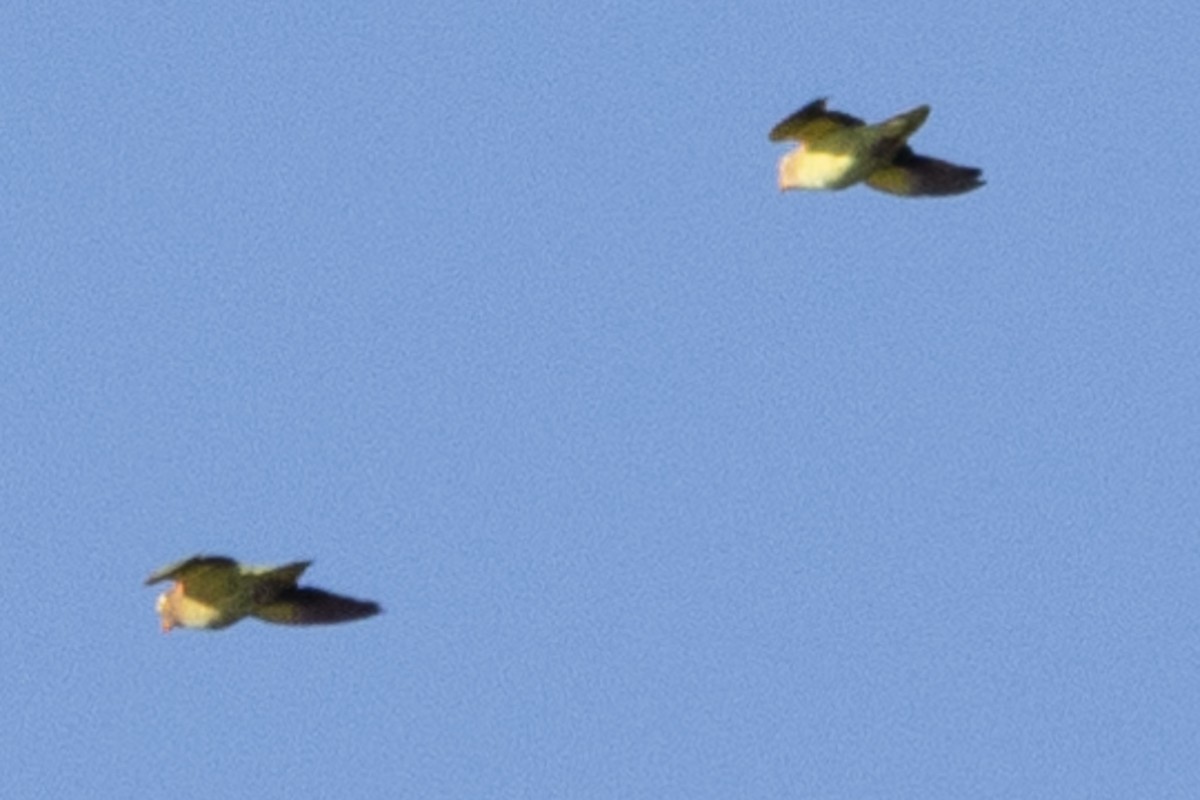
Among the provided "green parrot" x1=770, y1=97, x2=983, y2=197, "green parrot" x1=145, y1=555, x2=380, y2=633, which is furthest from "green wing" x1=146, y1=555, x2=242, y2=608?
"green parrot" x1=770, y1=97, x2=983, y2=197

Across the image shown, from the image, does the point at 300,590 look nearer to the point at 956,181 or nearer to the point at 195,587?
the point at 195,587

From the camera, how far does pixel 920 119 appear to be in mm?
56531

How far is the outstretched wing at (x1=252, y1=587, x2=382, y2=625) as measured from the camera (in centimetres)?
5741

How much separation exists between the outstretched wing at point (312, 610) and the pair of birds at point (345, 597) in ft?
0.03

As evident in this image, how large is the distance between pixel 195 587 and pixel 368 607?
1.81 metres

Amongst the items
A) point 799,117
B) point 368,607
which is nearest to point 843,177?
point 799,117

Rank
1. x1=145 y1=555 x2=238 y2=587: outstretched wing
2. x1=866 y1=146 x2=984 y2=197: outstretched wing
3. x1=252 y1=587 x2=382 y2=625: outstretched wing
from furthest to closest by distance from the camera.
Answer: x1=866 y1=146 x2=984 y2=197: outstretched wing, x1=252 y1=587 x2=382 y2=625: outstretched wing, x1=145 y1=555 x2=238 y2=587: outstretched wing

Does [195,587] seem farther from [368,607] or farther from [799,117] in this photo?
[799,117]

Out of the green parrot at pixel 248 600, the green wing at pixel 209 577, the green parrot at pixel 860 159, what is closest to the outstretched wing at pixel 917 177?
the green parrot at pixel 860 159

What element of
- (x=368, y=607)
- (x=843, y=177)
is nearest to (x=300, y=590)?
(x=368, y=607)

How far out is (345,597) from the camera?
57.5 meters

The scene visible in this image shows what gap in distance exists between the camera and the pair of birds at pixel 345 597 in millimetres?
56688

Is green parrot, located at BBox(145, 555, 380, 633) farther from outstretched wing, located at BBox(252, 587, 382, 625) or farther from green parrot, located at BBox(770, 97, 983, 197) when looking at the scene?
green parrot, located at BBox(770, 97, 983, 197)

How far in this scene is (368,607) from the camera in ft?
189
